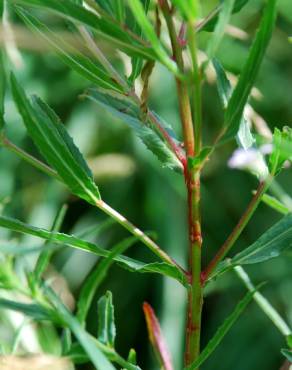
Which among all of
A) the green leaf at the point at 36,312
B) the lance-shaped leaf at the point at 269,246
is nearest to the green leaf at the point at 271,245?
the lance-shaped leaf at the point at 269,246

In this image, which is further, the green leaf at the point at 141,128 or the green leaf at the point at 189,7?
the green leaf at the point at 141,128

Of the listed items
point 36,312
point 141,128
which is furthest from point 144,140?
point 36,312

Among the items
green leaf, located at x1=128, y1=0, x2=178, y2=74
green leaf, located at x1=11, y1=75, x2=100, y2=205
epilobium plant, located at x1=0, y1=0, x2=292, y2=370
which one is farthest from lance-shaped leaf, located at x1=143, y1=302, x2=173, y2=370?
green leaf, located at x1=128, y1=0, x2=178, y2=74

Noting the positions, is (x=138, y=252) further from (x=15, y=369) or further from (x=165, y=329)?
(x=15, y=369)

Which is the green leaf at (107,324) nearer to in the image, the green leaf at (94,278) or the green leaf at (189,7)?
the green leaf at (94,278)

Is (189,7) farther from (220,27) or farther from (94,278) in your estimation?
(94,278)
